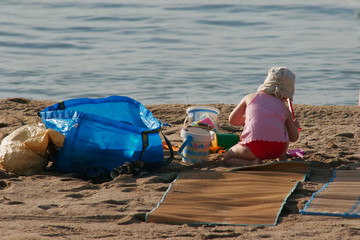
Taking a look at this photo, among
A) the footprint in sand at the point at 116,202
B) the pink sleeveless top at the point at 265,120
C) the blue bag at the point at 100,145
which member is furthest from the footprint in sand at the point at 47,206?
the pink sleeveless top at the point at 265,120

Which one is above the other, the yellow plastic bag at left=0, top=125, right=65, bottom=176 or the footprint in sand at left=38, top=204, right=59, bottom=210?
the yellow plastic bag at left=0, top=125, right=65, bottom=176

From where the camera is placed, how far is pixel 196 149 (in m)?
4.76

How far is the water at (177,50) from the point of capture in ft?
28.3

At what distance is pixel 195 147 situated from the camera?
187 inches

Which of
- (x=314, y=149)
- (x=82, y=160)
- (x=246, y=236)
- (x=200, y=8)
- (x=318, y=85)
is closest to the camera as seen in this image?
(x=246, y=236)

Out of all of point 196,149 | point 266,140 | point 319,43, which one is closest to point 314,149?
point 266,140

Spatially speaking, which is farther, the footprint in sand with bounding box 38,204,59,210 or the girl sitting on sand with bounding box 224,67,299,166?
the girl sitting on sand with bounding box 224,67,299,166

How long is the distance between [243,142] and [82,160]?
1238 millimetres

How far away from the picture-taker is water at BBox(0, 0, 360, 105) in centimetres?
864

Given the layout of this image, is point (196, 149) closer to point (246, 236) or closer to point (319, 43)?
point (246, 236)

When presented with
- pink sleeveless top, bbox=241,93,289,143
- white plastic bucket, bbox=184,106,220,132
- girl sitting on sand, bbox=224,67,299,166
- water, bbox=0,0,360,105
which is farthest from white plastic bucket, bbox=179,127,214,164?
water, bbox=0,0,360,105

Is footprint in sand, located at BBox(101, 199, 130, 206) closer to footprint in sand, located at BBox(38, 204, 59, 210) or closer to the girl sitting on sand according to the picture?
footprint in sand, located at BBox(38, 204, 59, 210)

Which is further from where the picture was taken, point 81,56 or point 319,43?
point 319,43

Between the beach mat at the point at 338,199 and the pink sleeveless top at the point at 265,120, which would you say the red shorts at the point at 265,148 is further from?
the beach mat at the point at 338,199
